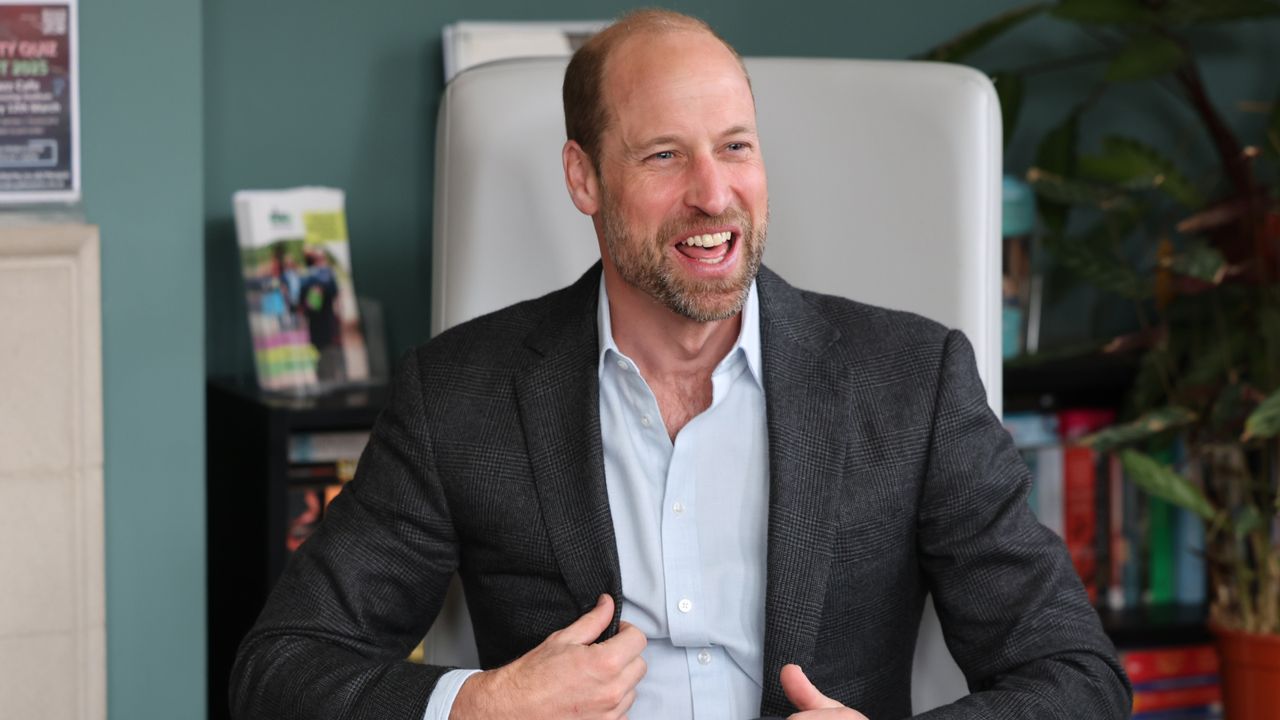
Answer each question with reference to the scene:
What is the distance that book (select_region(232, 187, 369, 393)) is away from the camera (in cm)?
234

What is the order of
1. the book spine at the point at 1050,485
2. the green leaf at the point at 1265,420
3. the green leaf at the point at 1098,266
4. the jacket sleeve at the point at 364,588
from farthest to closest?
the book spine at the point at 1050,485, the green leaf at the point at 1098,266, the green leaf at the point at 1265,420, the jacket sleeve at the point at 364,588

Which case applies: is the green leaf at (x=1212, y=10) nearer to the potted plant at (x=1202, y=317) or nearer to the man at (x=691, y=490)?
the potted plant at (x=1202, y=317)

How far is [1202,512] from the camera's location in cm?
246

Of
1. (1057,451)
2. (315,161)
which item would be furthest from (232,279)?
(1057,451)

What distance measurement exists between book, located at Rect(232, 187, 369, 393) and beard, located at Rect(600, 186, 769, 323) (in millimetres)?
976

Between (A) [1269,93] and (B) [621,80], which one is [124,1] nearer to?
(B) [621,80]

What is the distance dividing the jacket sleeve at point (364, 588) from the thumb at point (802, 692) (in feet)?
1.01

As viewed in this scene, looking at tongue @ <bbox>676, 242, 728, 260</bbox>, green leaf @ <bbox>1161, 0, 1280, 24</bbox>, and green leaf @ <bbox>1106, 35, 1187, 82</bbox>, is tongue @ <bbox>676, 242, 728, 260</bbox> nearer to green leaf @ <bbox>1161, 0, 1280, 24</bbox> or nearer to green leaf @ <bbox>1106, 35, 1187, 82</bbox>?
green leaf @ <bbox>1106, 35, 1187, 82</bbox>

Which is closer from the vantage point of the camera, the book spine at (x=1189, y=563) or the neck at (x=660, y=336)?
the neck at (x=660, y=336)

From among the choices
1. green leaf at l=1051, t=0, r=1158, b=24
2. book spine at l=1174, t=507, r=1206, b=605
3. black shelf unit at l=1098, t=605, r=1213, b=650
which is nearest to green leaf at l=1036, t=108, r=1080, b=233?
green leaf at l=1051, t=0, r=1158, b=24

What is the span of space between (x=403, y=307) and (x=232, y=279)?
0.93 ft

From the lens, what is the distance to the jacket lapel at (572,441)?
1.50m

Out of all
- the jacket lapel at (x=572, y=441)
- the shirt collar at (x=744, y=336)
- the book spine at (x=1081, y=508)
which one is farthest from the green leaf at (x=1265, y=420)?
the jacket lapel at (x=572, y=441)

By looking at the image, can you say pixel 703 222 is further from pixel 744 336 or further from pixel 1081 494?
pixel 1081 494
